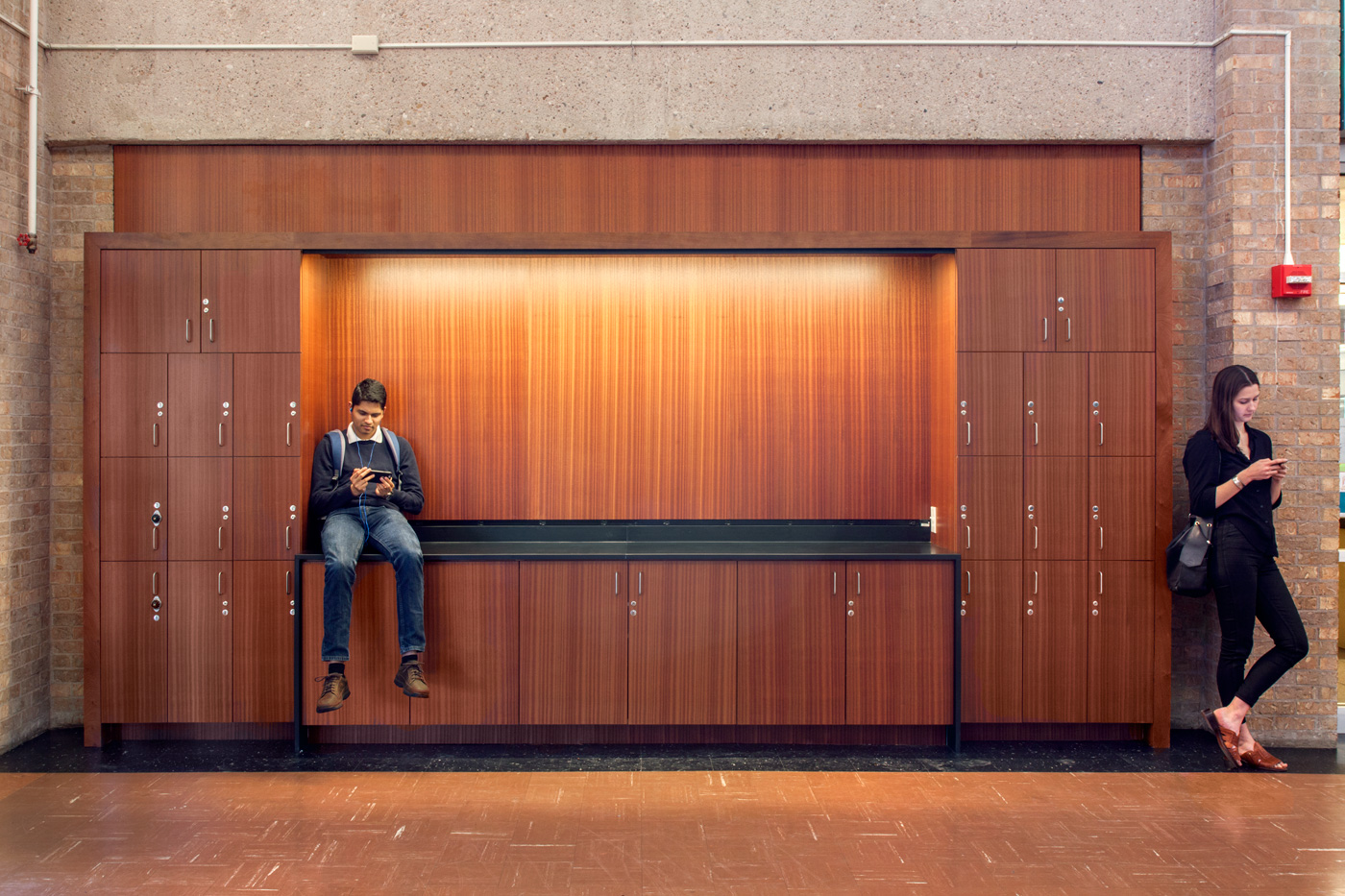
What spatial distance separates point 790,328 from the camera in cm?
468

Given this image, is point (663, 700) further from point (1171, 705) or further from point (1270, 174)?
point (1270, 174)

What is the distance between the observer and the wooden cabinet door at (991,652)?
4.18 meters

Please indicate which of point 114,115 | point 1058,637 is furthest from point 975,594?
point 114,115

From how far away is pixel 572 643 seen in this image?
4.13 metres

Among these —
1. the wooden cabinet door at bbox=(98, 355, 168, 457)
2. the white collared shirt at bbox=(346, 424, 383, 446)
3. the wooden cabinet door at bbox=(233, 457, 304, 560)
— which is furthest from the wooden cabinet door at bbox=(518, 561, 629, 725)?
the wooden cabinet door at bbox=(98, 355, 168, 457)

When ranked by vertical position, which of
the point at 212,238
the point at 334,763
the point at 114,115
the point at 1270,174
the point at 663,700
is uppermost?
the point at 114,115

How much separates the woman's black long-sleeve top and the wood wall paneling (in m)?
1.38

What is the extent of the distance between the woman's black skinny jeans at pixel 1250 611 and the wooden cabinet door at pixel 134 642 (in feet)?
17.4

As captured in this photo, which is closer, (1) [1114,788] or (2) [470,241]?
(1) [1114,788]

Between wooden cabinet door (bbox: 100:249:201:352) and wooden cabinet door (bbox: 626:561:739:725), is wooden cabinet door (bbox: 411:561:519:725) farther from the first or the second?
wooden cabinet door (bbox: 100:249:201:352)

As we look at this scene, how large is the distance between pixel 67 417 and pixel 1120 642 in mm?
5781

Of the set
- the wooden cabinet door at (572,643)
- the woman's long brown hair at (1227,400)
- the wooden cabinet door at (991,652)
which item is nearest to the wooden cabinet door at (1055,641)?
the wooden cabinet door at (991,652)

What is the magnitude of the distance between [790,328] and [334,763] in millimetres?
3318

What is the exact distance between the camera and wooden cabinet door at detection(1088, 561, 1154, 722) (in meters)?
4.17
